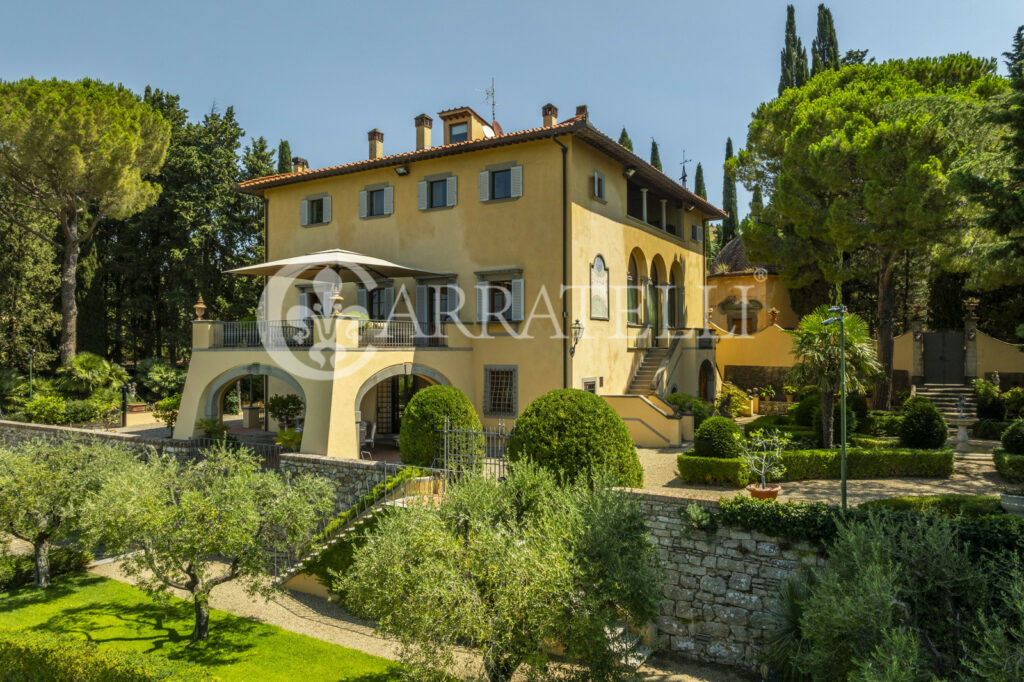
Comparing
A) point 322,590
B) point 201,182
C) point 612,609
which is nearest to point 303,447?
point 322,590

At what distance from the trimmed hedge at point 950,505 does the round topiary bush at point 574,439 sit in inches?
161

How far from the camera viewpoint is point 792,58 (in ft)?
135

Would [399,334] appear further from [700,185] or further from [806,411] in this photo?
[700,185]

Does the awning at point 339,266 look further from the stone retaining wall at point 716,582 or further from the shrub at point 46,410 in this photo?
the stone retaining wall at point 716,582

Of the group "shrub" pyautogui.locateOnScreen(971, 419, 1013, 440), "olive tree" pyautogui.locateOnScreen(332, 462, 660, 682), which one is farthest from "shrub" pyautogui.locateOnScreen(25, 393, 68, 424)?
"shrub" pyautogui.locateOnScreen(971, 419, 1013, 440)

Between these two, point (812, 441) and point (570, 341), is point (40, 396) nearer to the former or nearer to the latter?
point (570, 341)

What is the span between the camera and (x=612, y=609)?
828 centimetres

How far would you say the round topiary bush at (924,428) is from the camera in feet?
52.5

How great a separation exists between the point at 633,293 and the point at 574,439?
1255 cm

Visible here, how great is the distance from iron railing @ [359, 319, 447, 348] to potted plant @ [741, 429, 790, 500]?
9.85 m

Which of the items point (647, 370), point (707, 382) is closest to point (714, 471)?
point (647, 370)

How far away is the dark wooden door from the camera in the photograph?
85.8ft

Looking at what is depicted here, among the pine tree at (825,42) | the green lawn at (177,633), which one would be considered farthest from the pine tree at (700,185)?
the green lawn at (177,633)

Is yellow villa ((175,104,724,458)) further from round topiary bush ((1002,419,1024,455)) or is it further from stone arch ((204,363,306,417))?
round topiary bush ((1002,419,1024,455))
